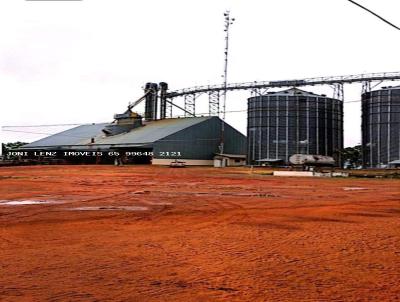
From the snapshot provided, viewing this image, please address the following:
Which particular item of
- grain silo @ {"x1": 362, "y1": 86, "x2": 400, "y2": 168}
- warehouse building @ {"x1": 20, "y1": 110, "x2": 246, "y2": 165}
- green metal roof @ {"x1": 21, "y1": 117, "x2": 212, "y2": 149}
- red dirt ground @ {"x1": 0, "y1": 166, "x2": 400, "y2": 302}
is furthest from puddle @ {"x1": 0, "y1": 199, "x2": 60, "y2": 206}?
green metal roof @ {"x1": 21, "y1": 117, "x2": 212, "y2": 149}

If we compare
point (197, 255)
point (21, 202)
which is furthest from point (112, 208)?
point (197, 255)

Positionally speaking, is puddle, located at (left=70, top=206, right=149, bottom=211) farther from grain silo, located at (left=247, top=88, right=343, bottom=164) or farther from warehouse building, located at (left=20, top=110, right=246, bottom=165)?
warehouse building, located at (left=20, top=110, right=246, bottom=165)

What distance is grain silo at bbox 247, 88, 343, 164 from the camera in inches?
2557

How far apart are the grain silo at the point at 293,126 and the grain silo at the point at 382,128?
564 centimetres

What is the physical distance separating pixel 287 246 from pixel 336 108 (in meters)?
63.7

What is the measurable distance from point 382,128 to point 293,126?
12200mm

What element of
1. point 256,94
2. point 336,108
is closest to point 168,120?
point 256,94

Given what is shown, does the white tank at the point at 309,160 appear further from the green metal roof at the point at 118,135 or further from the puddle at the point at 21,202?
the puddle at the point at 21,202

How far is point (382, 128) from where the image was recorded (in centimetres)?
6009

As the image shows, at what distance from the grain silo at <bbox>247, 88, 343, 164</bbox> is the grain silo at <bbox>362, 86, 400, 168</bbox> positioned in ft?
18.5

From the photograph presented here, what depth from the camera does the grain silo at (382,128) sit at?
5838 cm

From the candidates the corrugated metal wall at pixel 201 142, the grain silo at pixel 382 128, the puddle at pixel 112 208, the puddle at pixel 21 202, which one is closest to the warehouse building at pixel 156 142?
the corrugated metal wall at pixel 201 142

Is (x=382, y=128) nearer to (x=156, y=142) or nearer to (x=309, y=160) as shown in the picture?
(x=309, y=160)

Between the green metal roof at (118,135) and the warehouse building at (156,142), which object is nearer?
the warehouse building at (156,142)
